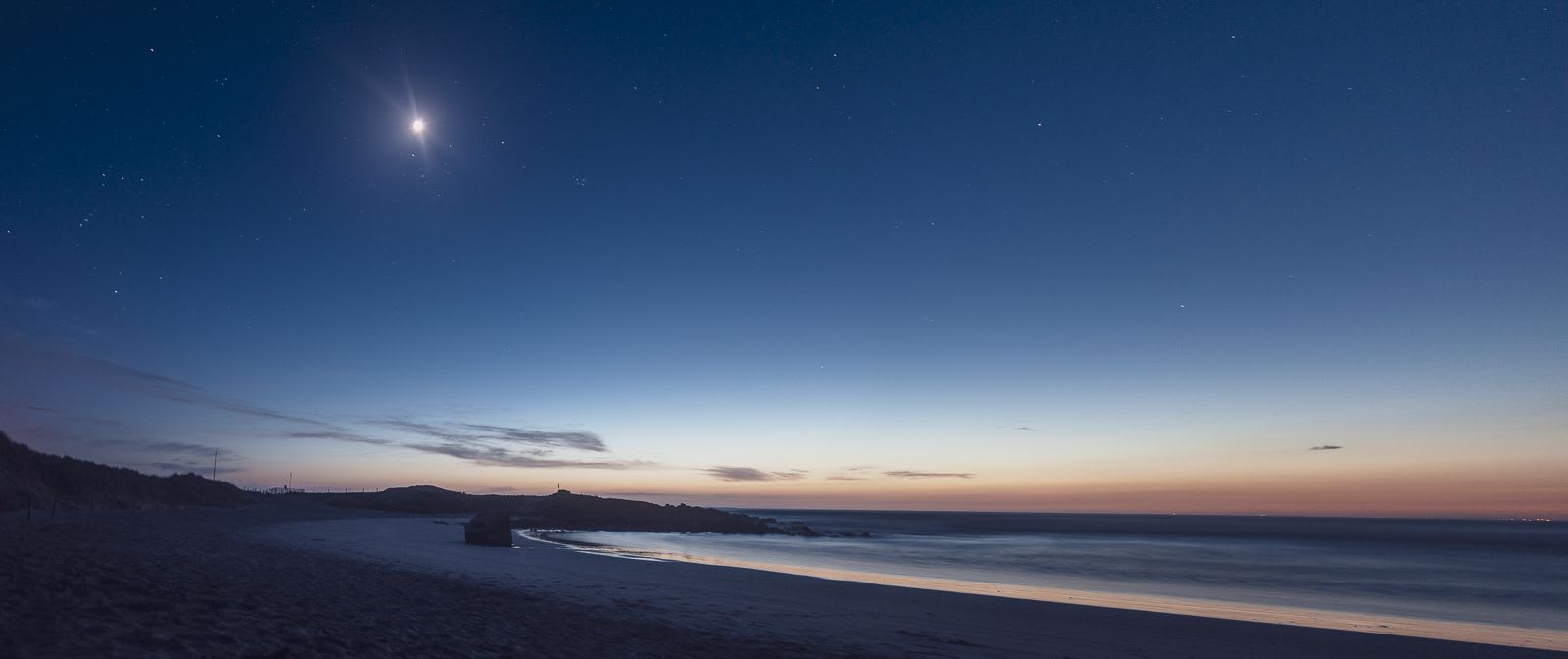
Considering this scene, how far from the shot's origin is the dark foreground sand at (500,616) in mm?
7953

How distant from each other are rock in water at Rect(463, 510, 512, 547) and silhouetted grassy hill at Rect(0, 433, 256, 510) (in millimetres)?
20028

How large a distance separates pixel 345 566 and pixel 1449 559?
76701mm

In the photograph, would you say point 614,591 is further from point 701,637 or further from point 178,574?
point 178,574

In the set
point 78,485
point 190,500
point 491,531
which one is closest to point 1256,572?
point 491,531

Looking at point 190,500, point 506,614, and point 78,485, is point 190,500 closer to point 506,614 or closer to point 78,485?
point 78,485

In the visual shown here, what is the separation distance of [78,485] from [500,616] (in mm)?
61535

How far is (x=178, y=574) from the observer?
1223 centimetres

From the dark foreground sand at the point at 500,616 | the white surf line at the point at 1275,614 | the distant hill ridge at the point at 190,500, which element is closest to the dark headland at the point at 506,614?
the dark foreground sand at the point at 500,616

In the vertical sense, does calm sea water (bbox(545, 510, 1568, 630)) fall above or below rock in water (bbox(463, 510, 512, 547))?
below

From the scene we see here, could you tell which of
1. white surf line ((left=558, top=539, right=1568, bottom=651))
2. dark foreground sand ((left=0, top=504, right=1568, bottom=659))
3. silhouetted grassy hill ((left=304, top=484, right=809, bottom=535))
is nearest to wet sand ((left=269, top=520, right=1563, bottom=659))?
dark foreground sand ((left=0, top=504, right=1568, bottom=659))

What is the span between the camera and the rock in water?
115 feet

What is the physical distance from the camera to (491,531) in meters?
35.2

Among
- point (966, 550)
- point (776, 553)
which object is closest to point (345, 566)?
point (776, 553)

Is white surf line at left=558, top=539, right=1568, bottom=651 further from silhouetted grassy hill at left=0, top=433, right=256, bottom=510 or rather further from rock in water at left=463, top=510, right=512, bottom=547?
silhouetted grassy hill at left=0, top=433, right=256, bottom=510
